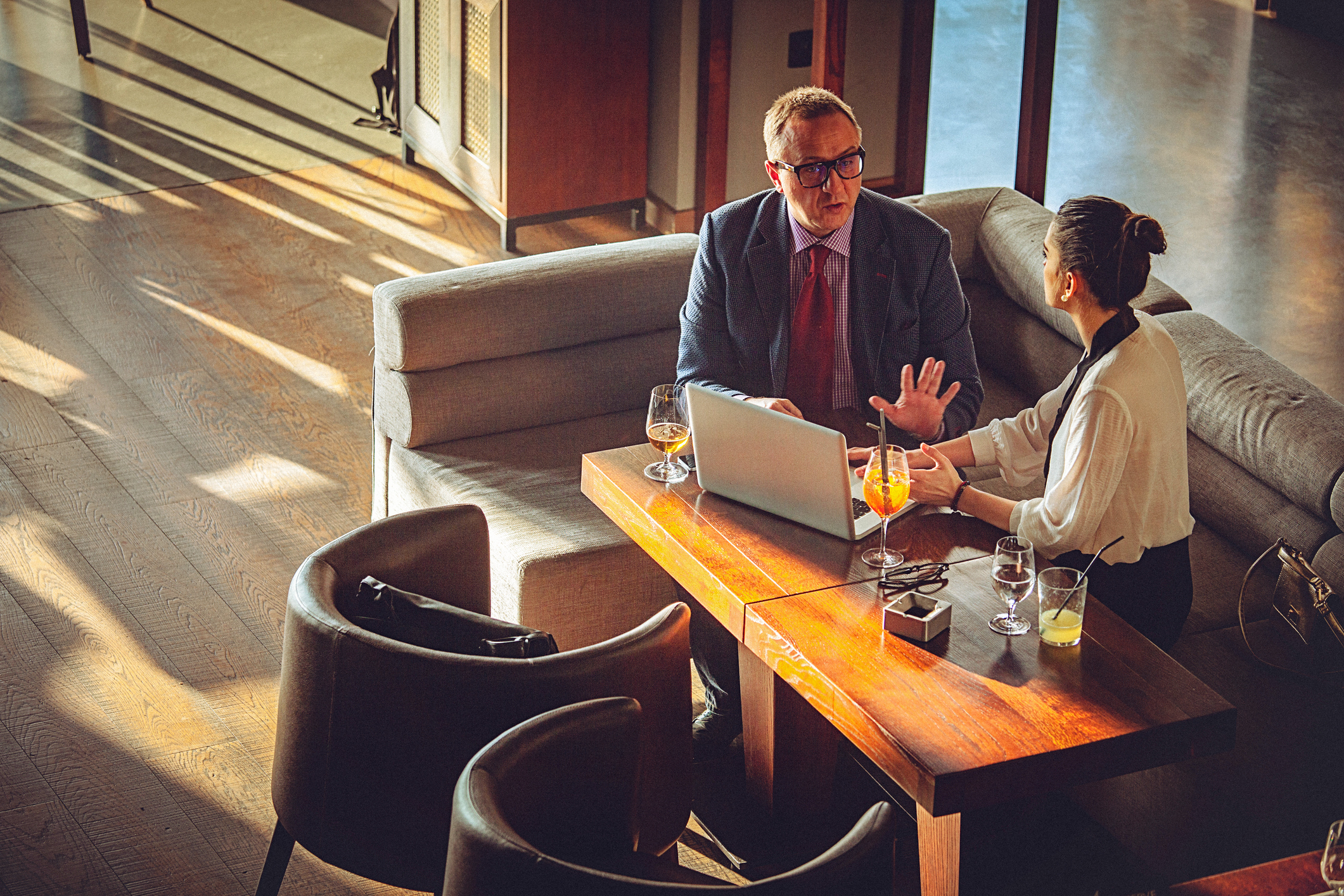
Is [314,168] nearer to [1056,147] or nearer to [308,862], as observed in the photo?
[1056,147]

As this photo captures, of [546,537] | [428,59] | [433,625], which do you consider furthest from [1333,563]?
[428,59]

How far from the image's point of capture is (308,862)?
9.29 ft

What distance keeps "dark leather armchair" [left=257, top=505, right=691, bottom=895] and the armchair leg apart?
2.3 inches

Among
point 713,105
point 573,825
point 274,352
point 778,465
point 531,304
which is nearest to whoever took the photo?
point 573,825

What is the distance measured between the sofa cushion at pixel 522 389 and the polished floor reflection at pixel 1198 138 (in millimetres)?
2750

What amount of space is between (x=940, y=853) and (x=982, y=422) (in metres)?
1.63

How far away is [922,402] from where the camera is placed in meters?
2.88

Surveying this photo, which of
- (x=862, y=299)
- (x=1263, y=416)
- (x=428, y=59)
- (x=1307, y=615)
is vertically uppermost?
(x=428, y=59)

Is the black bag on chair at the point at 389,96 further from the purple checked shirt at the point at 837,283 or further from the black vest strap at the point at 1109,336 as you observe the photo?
the black vest strap at the point at 1109,336

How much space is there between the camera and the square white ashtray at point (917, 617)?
2.26 m

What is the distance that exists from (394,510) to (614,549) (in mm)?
778

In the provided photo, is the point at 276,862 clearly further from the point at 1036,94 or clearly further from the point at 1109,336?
the point at 1036,94

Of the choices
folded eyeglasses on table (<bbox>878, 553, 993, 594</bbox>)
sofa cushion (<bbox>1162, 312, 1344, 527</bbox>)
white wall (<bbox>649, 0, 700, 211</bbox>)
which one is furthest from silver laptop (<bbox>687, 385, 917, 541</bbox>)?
white wall (<bbox>649, 0, 700, 211</bbox>)

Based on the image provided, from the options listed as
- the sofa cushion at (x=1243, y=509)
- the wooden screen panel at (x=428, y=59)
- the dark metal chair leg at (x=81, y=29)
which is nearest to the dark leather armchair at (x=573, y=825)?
the sofa cushion at (x=1243, y=509)
